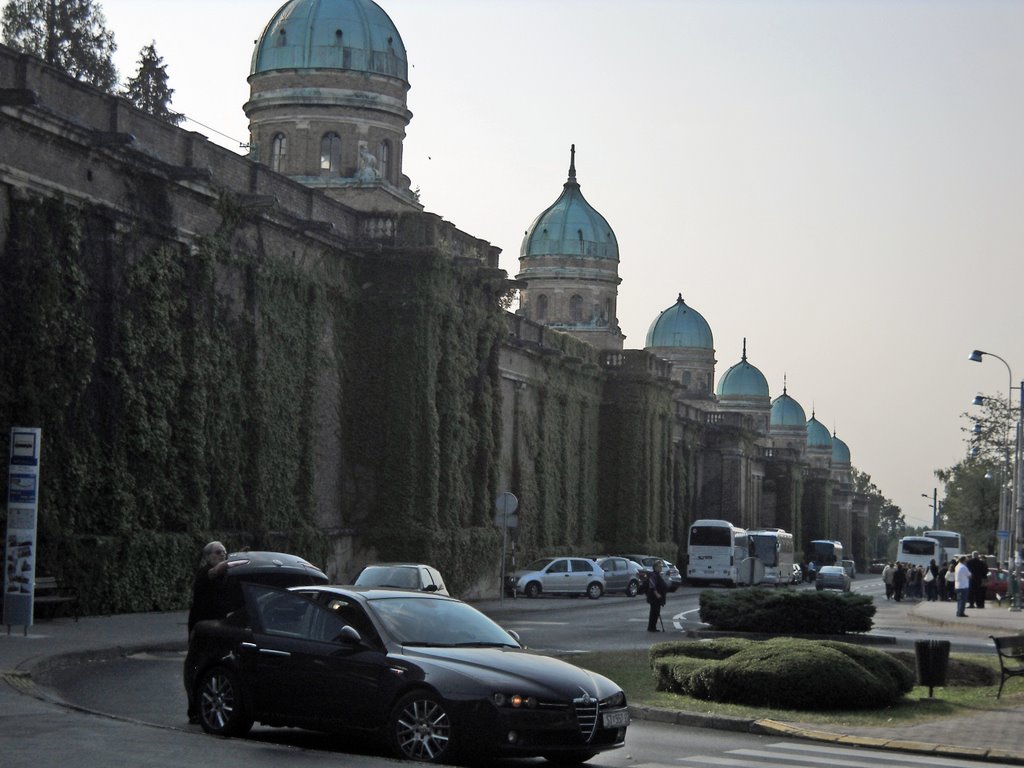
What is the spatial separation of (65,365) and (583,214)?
65574 millimetres

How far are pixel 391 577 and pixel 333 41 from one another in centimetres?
3124

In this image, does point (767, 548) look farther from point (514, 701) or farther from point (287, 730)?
point (514, 701)

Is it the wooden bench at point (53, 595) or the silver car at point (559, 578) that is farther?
the silver car at point (559, 578)

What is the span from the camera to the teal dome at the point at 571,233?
92.8 metres

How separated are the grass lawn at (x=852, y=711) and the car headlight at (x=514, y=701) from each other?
16.1 feet

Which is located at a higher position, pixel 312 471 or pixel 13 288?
pixel 13 288

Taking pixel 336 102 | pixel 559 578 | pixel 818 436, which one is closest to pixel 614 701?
pixel 559 578

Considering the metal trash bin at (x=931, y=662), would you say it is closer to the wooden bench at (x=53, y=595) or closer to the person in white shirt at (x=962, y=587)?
the wooden bench at (x=53, y=595)

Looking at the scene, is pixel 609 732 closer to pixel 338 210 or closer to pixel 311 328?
pixel 311 328

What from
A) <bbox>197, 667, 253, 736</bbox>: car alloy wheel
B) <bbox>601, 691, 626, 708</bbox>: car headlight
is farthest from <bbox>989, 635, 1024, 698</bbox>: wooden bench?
<bbox>197, 667, 253, 736</bbox>: car alloy wheel

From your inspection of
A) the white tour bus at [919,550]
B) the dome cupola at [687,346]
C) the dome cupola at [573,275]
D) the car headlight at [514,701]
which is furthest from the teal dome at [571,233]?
the car headlight at [514,701]

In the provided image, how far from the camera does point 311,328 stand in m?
42.1

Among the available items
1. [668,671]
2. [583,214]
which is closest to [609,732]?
[668,671]

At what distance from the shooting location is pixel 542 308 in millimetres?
93062
